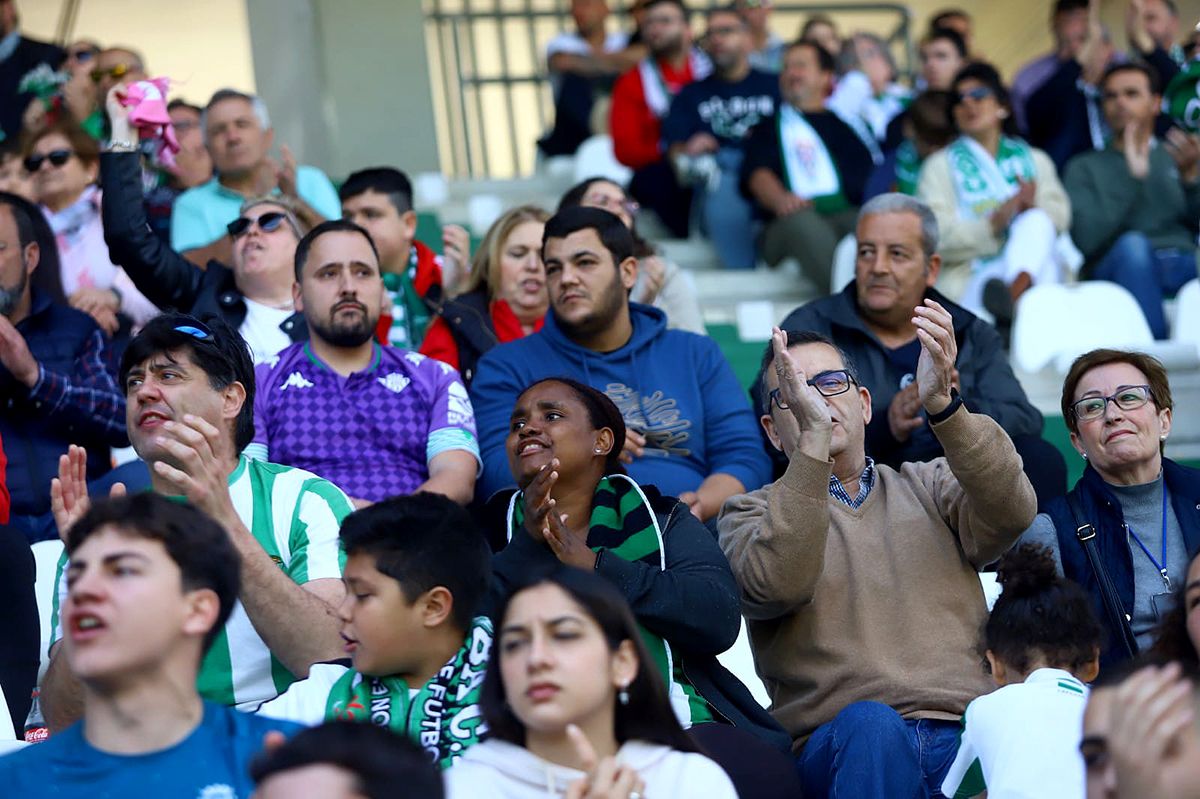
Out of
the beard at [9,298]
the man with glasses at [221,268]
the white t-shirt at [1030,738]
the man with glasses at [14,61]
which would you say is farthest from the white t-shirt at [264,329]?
the man with glasses at [14,61]

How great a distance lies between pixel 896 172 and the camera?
7.56 meters

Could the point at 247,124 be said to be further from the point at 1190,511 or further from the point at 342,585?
the point at 1190,511

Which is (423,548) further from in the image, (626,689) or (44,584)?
(44,584)

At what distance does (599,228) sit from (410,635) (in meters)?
1.90

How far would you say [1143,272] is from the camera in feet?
23.3

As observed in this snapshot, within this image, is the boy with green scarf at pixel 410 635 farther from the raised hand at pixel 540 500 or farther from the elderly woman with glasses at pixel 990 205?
the elderly woman with glasses at pixel 990 205

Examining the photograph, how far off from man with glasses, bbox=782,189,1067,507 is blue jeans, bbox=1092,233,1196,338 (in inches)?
78.2

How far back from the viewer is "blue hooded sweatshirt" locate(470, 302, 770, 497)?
4770 millimetres

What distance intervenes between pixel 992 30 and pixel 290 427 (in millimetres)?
7865

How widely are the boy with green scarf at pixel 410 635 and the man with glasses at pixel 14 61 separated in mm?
5364

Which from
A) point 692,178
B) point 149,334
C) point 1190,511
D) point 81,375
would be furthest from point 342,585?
point 692,178

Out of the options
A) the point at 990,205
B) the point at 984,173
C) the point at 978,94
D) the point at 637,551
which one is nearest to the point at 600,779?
the point at 637,551

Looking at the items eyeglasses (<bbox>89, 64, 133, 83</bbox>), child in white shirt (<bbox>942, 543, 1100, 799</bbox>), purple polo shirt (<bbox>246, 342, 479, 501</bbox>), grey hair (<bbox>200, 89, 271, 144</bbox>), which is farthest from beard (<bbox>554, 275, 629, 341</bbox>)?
eyeglasses (<bbox>89, 64, 133, 83</bbox>)

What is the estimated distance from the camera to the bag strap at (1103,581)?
13.4 ft
